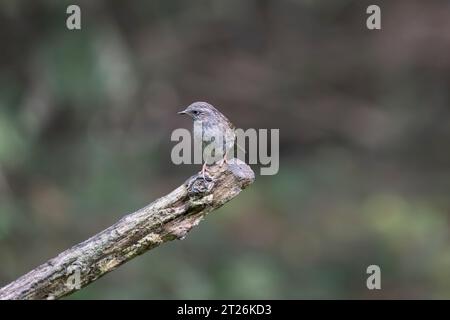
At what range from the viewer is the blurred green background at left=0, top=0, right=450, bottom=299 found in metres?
9.22

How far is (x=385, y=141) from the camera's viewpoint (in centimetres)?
1227

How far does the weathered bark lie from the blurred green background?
5.06 m

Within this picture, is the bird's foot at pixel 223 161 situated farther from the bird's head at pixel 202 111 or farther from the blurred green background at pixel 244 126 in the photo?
the blurred green background at pixel 244 126

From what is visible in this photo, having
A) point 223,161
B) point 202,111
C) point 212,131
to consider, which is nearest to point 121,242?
point 223,161

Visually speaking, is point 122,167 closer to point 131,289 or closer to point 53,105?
point 53,105

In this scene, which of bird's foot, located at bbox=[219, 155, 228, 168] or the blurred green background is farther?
the blurred green background

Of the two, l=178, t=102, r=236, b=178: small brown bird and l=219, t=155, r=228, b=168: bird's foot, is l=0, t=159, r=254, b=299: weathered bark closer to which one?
l=219, t=155, r=228, b=168: bird's foot

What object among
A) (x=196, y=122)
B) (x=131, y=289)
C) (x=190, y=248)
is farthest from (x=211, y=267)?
(x=196, y=122)

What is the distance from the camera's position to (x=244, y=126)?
488 inches

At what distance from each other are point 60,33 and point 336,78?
16.2 ft

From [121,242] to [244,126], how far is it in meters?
9.16

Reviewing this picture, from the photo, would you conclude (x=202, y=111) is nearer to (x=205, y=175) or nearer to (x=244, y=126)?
(x=205, y=175)

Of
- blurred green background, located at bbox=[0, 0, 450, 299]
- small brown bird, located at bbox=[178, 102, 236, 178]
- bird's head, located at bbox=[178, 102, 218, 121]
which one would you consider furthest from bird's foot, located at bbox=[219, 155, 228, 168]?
blurred green background, located at bbox=[0, 0, 450, 299]

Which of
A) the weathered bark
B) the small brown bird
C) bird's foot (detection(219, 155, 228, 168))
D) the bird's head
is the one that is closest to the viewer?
the weathered bark
